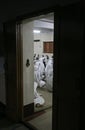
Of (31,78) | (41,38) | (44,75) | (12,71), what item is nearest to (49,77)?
(44,75)

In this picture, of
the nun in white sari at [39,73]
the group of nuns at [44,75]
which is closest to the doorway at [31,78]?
the group of nuns at [44,75]

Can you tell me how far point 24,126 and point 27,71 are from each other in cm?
103

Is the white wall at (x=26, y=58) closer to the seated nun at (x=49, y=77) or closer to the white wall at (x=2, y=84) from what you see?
the white wall at (x=2, y=84)

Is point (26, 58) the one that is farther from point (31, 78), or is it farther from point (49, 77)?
point (49, 77)

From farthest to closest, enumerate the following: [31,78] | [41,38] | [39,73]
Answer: [41,38] → [39,73] → [31,78]

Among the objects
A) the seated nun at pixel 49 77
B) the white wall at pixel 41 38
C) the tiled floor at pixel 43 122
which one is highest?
the white wall at pixel 41 38

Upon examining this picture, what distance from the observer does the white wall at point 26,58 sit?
3262 millimetres

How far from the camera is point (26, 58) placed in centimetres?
331

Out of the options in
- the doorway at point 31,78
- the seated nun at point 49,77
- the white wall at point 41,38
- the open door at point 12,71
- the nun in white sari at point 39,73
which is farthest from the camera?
the white wall at point 41,38

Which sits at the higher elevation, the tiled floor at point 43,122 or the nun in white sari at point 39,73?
the nun in white sari at point 39,73

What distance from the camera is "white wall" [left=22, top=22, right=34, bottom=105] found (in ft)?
10.7
